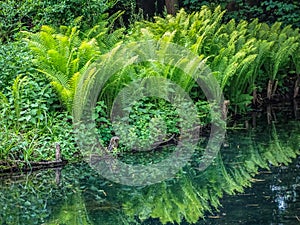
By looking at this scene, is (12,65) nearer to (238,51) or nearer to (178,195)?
(178,195)

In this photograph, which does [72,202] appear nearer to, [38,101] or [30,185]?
[30,185]

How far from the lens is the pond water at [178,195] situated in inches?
199

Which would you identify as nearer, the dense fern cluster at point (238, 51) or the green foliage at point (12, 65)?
the green foliage at point (12, 65)

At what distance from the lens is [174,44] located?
879 centimetres

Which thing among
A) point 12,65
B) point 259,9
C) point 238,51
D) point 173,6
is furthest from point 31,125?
point 259,9

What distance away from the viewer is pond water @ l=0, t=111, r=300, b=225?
5.06m

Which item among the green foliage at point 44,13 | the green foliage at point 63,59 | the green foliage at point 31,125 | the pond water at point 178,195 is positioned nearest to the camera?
the pond water at point 178,195

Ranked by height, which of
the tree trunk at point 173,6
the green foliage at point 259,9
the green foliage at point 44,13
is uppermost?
the green foliage at point 44,13

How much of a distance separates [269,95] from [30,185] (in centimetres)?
540

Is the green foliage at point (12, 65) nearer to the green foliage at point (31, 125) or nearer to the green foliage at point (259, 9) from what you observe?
the green foliage at point (31, 125)

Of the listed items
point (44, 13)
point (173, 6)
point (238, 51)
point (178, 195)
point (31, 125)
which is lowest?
point (178, 195)

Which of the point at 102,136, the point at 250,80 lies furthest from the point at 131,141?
the point at 250,80

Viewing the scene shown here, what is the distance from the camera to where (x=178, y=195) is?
575cm

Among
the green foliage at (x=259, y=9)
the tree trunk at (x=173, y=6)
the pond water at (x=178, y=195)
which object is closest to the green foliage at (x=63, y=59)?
the pond water at (x=178, y=195)
